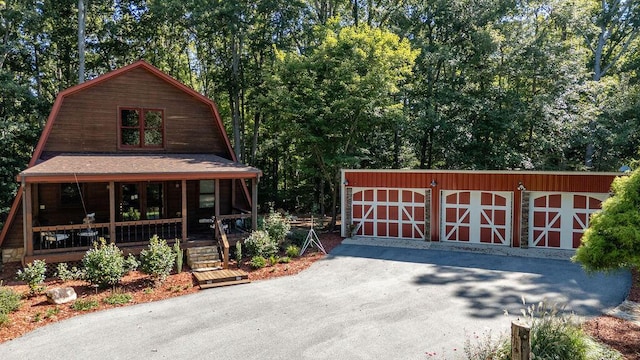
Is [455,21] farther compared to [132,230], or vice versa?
[455,21]

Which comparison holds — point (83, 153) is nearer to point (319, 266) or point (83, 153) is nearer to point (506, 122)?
point (319, 266)

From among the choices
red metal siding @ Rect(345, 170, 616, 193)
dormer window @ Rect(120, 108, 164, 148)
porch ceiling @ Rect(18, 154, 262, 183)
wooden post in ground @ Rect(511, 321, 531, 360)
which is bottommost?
wooden post in ground @ Rect(511, 321, 531, 360)

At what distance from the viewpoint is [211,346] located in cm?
702

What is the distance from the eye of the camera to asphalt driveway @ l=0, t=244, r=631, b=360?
689 centimetres

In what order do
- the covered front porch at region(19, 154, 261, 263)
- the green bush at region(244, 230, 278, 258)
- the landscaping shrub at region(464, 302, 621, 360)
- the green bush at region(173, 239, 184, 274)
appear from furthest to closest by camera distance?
the green bush at region(244, 230, 278, 258), the green bush at region(173, 239, 184, 274), the covered front porch at region(19, 154, 261, 263), the landscaping shrub at region(464, 302, 621, 360)

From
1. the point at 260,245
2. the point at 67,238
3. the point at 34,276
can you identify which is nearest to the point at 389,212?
the point at 260,245

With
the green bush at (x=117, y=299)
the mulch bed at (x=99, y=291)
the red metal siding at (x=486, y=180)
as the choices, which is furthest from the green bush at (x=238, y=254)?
the red metal siding at (x=486, y=180)

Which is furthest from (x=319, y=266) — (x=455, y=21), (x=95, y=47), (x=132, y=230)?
(x=95, y=47)

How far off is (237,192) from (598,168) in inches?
737

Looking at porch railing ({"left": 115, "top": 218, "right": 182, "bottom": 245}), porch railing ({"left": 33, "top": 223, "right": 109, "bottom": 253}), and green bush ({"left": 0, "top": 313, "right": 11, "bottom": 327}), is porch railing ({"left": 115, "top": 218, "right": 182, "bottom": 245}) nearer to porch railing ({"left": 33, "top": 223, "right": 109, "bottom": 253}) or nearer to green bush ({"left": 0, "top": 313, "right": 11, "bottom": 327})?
porch railing ({"left": 33, "top": 223, "right": 109, "bottom": 253})

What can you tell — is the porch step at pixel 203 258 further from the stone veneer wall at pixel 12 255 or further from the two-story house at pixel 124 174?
the stone veneer wall at pixel 12 255

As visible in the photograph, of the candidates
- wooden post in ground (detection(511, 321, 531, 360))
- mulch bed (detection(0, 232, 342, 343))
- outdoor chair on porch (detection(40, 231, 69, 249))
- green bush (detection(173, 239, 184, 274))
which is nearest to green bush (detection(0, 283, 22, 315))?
mulch bed (detection(0, 232, 342, 343))

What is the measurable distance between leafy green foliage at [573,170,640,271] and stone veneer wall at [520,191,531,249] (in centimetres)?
846

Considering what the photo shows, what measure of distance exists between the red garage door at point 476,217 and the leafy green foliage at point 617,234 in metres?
8.75
